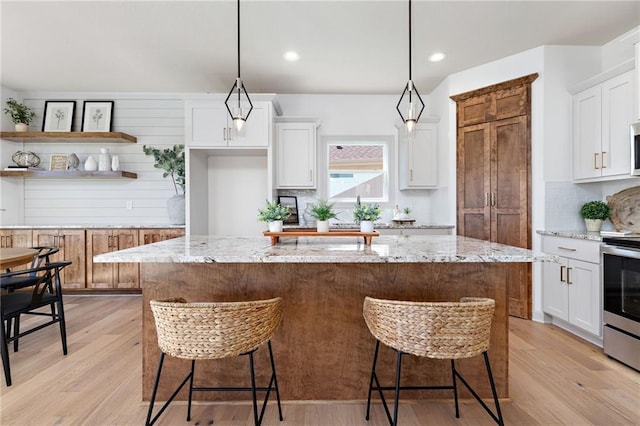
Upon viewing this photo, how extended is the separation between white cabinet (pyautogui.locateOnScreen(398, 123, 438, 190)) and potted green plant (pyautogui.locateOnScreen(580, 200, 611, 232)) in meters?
1.58

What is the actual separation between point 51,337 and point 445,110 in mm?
4708

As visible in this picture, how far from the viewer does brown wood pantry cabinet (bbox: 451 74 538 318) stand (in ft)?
10.8

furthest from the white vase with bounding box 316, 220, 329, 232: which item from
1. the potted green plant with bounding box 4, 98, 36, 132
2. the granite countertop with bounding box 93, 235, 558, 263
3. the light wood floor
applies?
the potted green plant with bounding box 4, 98, 36, 132

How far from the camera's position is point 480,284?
1.84 metres

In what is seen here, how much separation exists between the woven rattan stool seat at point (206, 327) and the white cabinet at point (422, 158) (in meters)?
3.24

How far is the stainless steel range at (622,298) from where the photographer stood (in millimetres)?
2240

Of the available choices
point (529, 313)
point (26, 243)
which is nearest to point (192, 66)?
point (26, 243)

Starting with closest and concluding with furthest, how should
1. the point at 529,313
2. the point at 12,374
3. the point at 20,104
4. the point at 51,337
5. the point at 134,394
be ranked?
the point at 134,394 < the point at 12,374 < the point at 51,337 < the point at 529,313 < the point at 20,104

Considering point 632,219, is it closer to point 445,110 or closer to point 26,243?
point 445,110

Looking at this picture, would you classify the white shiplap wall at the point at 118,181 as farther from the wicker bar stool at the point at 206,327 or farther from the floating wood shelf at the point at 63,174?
the wicker bar stool at the point at 206,327

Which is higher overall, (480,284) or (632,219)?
(632,219)

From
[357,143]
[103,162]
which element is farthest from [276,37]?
[103,162]

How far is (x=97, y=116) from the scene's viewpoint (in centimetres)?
437

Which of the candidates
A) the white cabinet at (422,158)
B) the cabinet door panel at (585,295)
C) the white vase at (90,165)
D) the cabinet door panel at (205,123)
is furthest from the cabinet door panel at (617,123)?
the white vase at (90,165)
